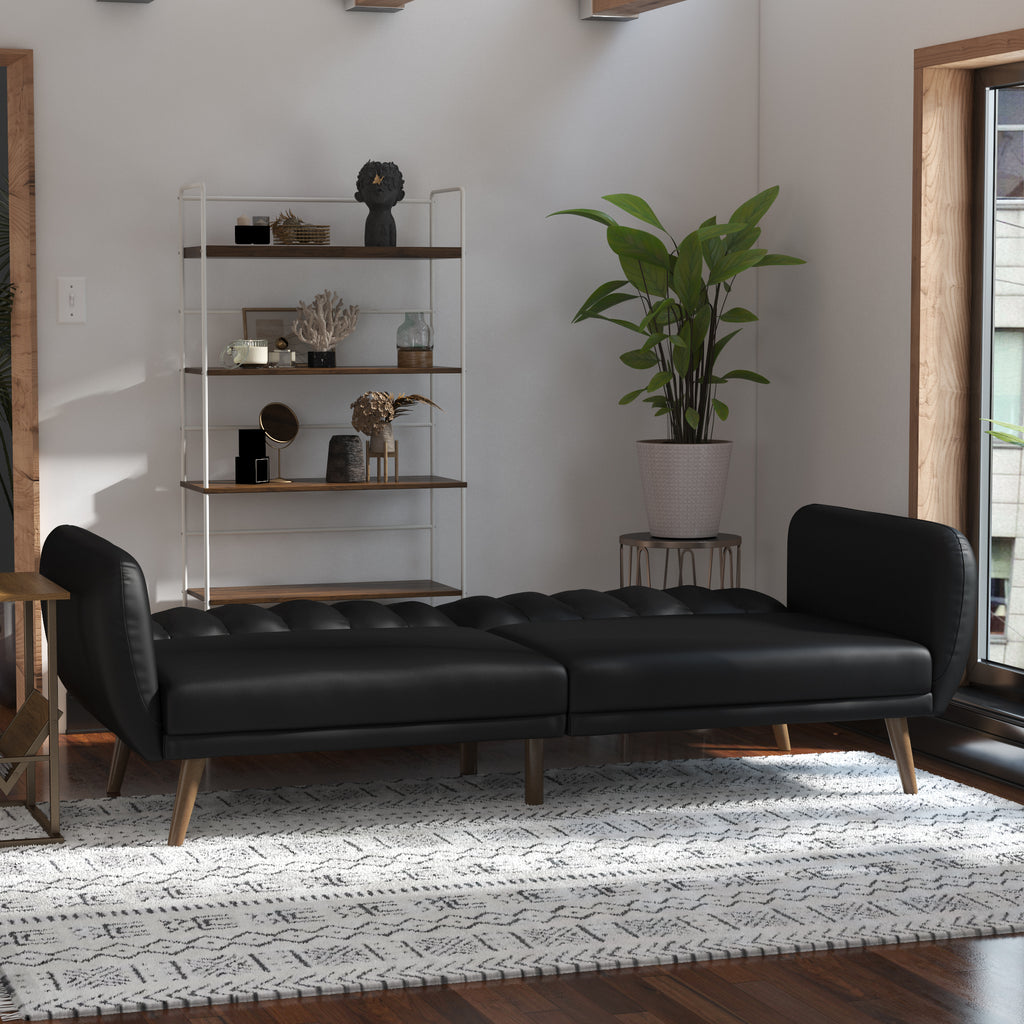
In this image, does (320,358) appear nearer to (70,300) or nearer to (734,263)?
(70,300)

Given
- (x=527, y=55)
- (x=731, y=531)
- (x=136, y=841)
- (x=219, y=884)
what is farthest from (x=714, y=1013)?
(x=527, y=55)

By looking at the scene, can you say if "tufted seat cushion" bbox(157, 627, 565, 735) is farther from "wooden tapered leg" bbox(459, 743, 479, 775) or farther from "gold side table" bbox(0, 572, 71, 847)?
"wooden tapered leg" bbox(459, 743, 479, 775)

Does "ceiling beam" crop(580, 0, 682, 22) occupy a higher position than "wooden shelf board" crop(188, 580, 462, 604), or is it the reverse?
"ceiling beam" crop(580, 0, 682, 22)

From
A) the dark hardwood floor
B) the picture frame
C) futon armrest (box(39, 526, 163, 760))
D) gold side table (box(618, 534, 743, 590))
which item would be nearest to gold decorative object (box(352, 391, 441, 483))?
the picture frame

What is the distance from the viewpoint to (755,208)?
5.37 m

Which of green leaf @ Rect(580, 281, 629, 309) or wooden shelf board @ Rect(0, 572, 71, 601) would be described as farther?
green leaf @ Rect(580, 281, 629, 309)

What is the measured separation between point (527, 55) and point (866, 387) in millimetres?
1665

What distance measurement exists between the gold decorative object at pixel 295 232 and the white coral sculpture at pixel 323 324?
0.19 meters

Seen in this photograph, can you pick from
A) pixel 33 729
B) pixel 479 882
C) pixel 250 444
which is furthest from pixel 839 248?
pixel 33 729

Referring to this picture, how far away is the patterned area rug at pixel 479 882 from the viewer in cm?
305

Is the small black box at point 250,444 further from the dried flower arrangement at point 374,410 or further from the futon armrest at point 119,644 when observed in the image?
the futon armrest at point 119,644

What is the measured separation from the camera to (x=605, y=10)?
5613 millimetres

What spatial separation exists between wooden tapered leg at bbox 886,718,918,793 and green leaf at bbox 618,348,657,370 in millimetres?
1593

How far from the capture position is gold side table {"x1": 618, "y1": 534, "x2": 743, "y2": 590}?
5535 mm
